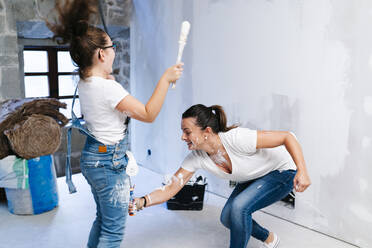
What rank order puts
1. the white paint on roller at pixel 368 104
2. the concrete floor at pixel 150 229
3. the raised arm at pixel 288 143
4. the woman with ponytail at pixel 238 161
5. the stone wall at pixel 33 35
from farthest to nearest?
the stone wall at pixel 33 35 → the concrete floor at pixel 150 229 → the white paint on roller at pixel 368 104 → the woman with ponytail at pixel 238 161 → the raised arm at pixel 288 143

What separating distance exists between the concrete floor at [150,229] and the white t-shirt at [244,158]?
0.57m

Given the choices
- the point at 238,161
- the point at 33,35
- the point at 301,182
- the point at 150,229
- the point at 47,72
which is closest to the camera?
the point at 301,182

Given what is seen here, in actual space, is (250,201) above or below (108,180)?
below

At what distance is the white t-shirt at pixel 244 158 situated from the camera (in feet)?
6.83

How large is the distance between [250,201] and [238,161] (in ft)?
0.72

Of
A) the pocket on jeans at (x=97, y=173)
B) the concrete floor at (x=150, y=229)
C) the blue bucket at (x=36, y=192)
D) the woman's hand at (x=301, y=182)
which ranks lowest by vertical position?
the concrete floor at (x=150, y=229)

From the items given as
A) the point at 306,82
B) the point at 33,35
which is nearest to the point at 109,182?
the point at 306,82

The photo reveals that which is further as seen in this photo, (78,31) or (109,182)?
(109,182)

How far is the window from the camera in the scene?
4.10m

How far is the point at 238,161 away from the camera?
6.94ft

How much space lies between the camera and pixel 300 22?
2562mm

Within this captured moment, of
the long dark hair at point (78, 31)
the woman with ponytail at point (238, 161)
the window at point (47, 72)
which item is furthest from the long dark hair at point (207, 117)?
the window at point (47, 72)

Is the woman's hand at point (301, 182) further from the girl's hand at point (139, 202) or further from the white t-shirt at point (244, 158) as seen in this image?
the girl's hand at point (139, 202)

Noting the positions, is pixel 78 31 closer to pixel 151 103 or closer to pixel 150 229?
pixel 151 103
